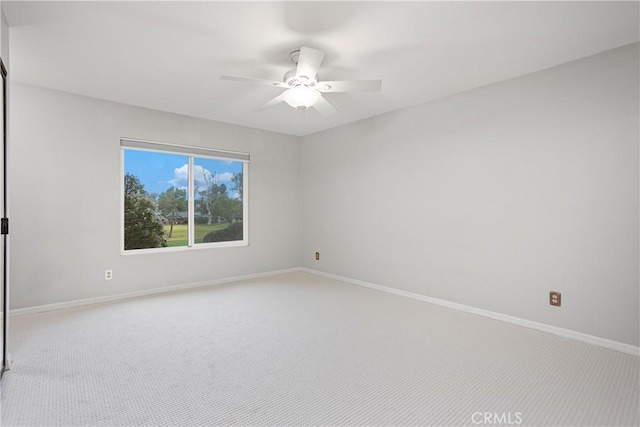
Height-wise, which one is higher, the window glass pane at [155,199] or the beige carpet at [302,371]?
the window glass pane at [155,199]

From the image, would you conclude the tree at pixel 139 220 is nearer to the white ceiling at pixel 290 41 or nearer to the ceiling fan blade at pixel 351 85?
the white ceiling at pixel 290 41

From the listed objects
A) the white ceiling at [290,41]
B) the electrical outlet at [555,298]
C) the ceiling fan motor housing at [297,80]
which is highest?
the white ceiling at [290,41]

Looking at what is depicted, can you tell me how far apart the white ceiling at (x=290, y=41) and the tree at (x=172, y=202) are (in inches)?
57.5

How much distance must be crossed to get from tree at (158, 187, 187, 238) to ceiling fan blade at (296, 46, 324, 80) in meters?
2.75

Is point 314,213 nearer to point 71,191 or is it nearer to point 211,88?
point 211,88

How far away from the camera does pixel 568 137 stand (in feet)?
9.14

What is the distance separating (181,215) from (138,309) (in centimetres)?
148

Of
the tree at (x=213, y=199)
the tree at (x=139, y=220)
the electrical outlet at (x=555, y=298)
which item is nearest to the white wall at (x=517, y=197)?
the electrical outlet at (x=555, y=298)

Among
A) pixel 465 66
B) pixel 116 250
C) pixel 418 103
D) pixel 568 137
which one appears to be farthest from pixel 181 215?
pixel 568 137

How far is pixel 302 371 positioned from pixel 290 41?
2283 mm

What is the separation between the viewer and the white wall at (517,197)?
2.55 metres

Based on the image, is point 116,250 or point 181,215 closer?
point 116,250

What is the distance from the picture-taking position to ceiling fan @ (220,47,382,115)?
248 centimetres

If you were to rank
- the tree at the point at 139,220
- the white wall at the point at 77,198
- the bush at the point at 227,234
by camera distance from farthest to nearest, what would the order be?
the bush at the point at 227,234 < the tree at the point at 139,220 < the white wall at the point at 77,198
